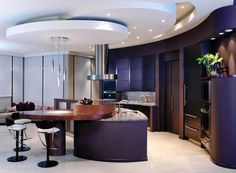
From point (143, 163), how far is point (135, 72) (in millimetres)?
4786

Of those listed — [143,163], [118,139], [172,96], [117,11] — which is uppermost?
[117,11]

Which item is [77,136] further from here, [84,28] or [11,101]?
[11,101]

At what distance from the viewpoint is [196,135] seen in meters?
6.55

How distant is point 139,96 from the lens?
9.36 m

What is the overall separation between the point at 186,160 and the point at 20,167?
3350mm

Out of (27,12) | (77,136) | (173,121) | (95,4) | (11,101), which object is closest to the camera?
(95,4)

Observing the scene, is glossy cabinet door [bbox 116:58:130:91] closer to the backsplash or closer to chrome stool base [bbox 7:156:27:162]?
the backsplash

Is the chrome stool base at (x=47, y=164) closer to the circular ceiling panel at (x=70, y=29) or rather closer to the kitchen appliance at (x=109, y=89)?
the circular ceiling panel at (x=70, y=29)

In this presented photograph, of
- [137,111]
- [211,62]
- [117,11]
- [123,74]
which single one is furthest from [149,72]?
[117,11]

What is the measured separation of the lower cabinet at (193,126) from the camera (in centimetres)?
646

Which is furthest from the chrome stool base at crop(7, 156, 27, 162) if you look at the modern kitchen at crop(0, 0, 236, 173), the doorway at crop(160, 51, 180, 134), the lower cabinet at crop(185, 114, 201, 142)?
the doorway at crop(160, 51, 180, 134)

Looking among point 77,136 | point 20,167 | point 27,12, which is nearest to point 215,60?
point 77,136

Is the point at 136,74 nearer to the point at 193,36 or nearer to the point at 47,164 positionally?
the point at 193,36

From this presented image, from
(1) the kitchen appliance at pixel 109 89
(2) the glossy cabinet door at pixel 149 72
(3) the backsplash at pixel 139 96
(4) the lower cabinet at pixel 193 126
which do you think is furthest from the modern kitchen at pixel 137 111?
(1) the kitchen appliance at pixel 109 89
